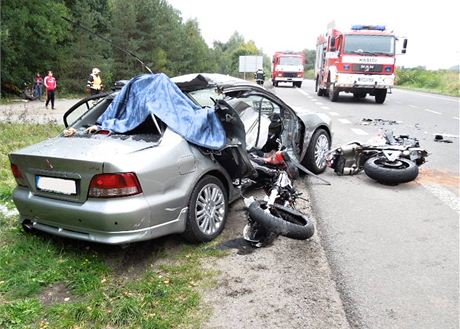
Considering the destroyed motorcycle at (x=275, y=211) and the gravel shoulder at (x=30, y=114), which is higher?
the destroyed motorcycle at (x=275, y=211)

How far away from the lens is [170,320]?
3018 millimetres

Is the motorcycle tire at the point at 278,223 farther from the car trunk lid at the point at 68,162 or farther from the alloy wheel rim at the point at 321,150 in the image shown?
the alloy wheel rim at the point at 321,150

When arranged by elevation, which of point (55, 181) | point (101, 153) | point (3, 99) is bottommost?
point (3, 99)

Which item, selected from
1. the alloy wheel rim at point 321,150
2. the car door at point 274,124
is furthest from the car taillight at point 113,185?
the alloy wheel rim at point 321,150

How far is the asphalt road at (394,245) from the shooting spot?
322 centimetres

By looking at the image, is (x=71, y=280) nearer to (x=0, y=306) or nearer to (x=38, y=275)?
(x=38, y=275)

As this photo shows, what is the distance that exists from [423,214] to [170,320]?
3466mm

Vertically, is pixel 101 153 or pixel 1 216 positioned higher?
pixel 101 153

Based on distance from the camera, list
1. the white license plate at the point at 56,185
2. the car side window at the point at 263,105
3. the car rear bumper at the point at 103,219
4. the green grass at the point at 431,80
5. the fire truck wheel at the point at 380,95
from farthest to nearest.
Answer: the green grass at the point at 431,80 < the fire truck wheel at the point at 380,95 < the car side window at the point at 263,105 < the white license plate at the point at 56,185 < the car rear bumper at the point at 103,219

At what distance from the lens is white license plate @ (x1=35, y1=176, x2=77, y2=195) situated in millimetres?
3647

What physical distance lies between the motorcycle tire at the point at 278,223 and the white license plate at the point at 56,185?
1615 mm

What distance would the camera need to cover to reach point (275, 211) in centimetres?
441

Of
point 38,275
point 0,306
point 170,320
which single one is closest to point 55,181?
point 38,275

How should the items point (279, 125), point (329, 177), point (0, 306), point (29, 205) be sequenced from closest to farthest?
point (0, 306) < point (29, 205) < point (279, 125) < point (329, 177)
